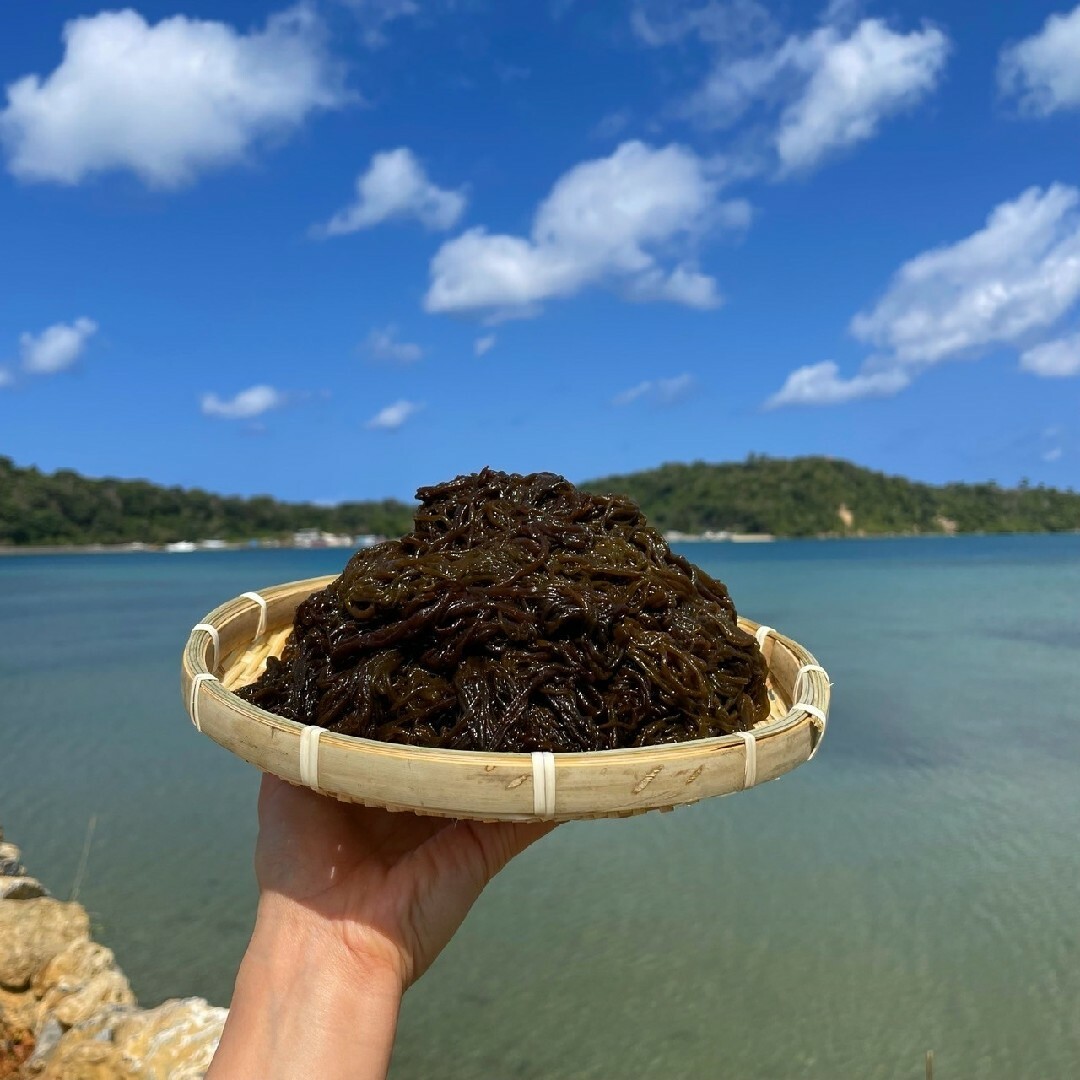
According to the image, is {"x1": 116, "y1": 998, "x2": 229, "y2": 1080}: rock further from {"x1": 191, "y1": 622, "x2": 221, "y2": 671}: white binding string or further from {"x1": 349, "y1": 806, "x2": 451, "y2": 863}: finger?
{"x1": 349, "y1": 806, "x2": 451, "y2": 863}: finger

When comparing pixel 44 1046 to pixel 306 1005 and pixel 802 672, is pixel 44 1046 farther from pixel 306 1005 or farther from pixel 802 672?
pixel 802 672

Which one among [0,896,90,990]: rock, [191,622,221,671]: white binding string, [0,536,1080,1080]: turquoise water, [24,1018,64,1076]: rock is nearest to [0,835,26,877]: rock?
[0,896,90,990]: rock

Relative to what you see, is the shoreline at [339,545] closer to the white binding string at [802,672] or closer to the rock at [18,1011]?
the rock at [18,1011]

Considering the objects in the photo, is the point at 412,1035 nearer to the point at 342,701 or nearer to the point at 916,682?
the point at 342,701

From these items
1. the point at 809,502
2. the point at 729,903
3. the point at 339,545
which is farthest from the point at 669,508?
the point at 729,903

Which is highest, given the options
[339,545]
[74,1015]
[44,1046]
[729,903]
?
[339,545]

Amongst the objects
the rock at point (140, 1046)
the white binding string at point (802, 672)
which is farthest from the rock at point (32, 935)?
the white binding string at point (802, 672)
